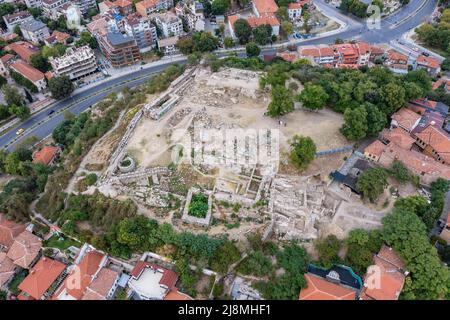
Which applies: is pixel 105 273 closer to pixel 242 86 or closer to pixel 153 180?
pixel 153 180

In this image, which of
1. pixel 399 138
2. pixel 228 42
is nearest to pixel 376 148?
pixel 399 138

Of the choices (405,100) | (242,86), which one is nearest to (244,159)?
(242,86)

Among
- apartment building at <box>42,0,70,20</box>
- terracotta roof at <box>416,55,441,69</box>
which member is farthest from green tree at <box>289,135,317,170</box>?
apartment building at <box>42,0,70,20</box>

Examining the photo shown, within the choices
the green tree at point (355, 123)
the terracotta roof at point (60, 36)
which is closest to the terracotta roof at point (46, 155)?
the terracotta roof at point (60, 36)

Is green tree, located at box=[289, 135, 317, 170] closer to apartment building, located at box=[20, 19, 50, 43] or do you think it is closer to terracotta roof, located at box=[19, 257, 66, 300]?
terracotta roof, located at box=[19, 257, 66, 300]

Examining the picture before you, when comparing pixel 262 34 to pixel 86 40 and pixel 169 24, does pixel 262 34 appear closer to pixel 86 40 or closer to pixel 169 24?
pixel 169 24
